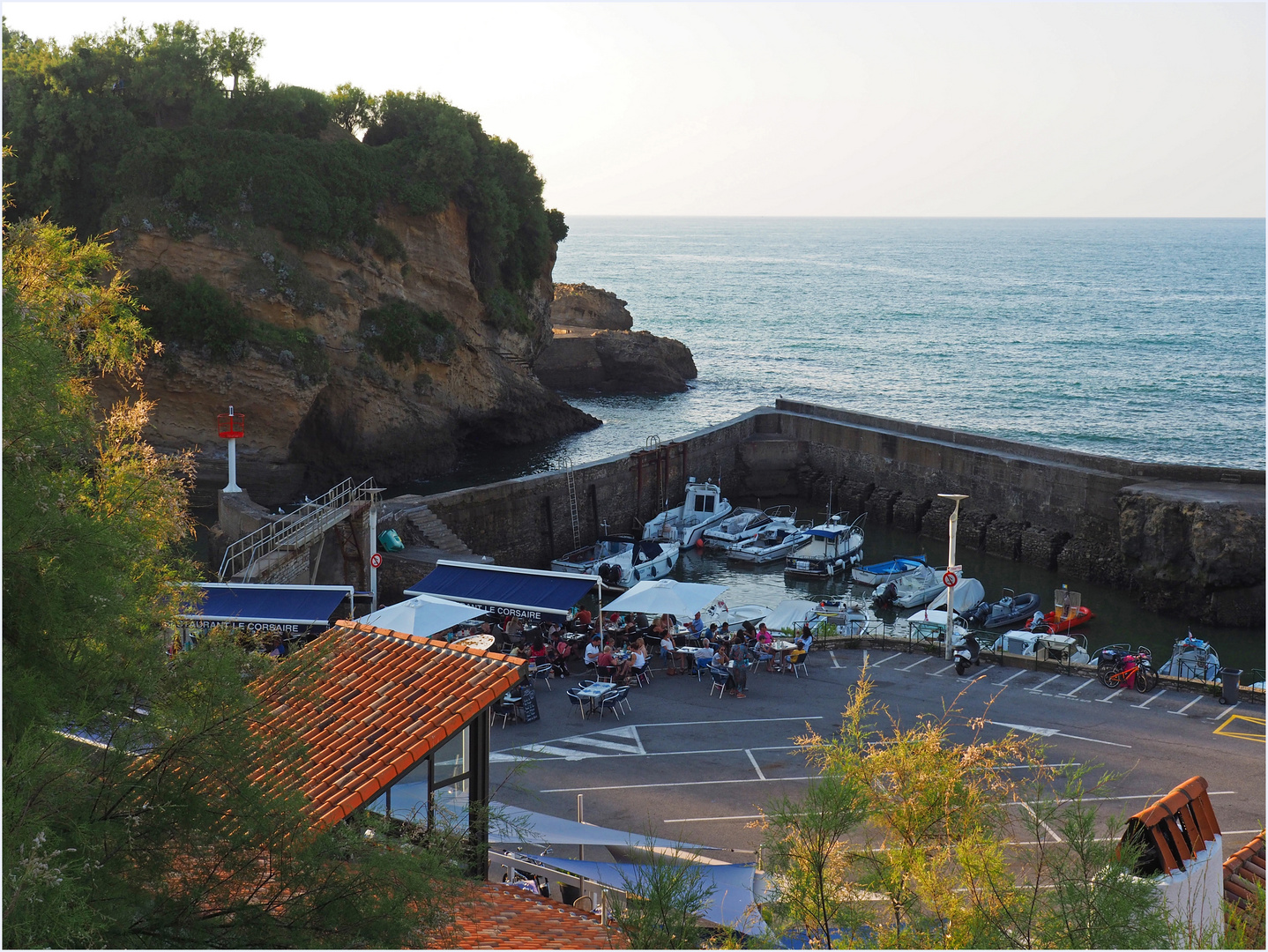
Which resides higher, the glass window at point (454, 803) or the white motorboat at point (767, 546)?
the glass window at point (454, 803)

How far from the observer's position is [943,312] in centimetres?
13150

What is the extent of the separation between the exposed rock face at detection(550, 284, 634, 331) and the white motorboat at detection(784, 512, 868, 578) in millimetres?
45956

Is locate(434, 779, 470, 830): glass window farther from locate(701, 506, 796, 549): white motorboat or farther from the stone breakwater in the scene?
locate(701, 506, 796, 549): white motorboat

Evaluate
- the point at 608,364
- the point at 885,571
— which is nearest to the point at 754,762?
the point at 885,571

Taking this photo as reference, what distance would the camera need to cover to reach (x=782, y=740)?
19.5 meters

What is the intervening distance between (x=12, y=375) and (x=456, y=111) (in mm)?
48218

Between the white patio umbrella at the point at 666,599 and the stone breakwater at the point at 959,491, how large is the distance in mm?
13602

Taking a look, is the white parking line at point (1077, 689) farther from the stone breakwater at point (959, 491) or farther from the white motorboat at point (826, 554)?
A: the white motorboat at point (826, 554)

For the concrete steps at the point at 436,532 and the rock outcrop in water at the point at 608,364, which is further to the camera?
the rock outcrop in water at the point at 608,364

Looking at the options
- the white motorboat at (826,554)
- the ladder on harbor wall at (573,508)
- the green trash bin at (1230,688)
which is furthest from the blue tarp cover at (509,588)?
the white motorboat at (826,554)

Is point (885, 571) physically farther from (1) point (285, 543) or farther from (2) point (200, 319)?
(2) point (200, 319)

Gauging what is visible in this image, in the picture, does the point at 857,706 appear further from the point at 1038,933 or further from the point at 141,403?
the point at 141,403

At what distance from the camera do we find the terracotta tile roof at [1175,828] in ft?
32.7

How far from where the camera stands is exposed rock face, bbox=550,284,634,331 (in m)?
85.1
